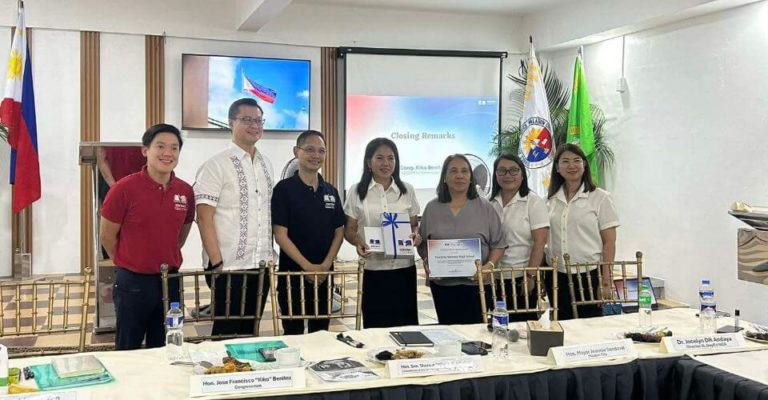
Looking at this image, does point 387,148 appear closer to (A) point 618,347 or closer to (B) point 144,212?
(B) point 144,212

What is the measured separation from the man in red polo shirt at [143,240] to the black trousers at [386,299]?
1044mm

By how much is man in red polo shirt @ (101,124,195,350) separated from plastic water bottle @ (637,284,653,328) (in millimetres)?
1894

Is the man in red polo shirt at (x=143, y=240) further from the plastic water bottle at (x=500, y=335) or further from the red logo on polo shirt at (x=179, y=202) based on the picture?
the plastic water bottle at (x=500, y=335)

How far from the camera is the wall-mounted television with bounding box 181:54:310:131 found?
24.4 feet

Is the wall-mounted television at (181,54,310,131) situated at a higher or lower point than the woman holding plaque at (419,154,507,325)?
higher

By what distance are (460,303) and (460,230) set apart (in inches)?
14.6

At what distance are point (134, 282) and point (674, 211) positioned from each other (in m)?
5.08

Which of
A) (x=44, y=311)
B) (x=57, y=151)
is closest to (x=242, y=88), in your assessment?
(x=57, y=151)

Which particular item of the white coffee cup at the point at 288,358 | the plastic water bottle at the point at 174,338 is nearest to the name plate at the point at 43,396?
the plastic water bottle at the point at 174,338

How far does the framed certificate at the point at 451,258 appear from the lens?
3.44 metres

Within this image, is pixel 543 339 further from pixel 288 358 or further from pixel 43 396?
pixel 43 396

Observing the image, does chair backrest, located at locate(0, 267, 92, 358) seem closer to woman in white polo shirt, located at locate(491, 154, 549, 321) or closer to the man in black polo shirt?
the man in black polo shirt

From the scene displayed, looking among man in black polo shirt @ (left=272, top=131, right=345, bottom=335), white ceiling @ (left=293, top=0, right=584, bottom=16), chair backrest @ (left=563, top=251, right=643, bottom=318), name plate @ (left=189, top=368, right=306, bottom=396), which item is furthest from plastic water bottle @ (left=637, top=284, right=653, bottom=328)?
white ceiling @ (left=293, top=0, right=584, bottom=16)

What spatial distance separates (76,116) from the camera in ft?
23.6
